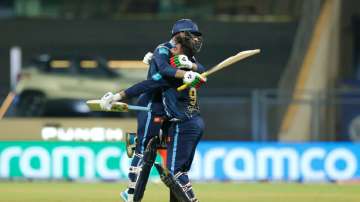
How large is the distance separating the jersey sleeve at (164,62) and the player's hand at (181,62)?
0.20ft

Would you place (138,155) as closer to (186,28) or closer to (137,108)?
(137,108)

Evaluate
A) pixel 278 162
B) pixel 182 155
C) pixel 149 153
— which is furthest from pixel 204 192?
pixel 182 155

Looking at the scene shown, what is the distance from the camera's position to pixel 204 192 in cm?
1606

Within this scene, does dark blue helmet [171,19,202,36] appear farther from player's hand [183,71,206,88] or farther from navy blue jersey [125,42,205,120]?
player's hand [183,71,206,88]

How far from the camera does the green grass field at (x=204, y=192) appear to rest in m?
14.7

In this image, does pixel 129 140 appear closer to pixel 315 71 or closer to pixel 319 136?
pixel 319 136

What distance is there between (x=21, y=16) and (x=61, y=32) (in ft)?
3.19

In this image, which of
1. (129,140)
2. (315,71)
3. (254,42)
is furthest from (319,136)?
(129,140)

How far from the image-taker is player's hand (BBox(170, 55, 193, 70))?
11266 millimetres

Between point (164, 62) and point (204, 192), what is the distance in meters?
5.10

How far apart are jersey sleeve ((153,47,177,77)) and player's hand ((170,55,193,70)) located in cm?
6

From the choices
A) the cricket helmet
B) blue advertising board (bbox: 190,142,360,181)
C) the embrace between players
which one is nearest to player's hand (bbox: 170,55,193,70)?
the embrace between players

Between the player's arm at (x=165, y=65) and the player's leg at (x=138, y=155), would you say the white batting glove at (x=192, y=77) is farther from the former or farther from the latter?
the player's leg at (x=138, y=155)

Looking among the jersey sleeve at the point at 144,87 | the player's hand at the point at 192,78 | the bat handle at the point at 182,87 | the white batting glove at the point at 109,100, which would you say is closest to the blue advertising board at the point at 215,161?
the white batting glove at the point at 109,100
